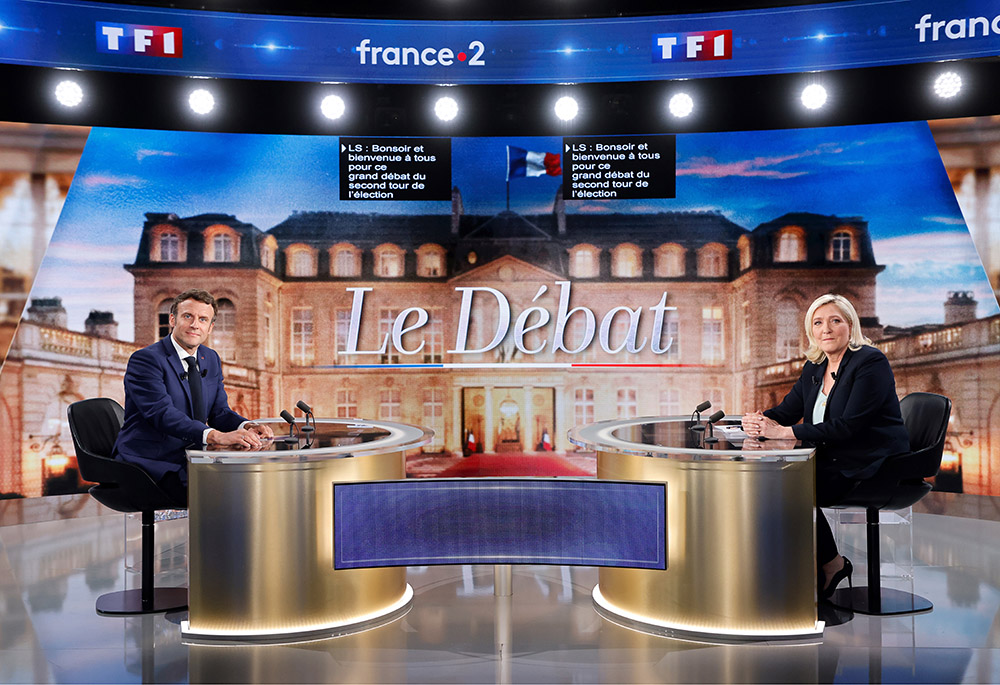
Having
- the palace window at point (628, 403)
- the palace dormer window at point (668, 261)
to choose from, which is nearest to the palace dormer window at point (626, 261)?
the palace dormer window at point (668, 261)

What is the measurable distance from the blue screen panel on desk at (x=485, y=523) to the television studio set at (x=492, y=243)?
0.53 meters

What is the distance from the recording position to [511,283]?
659 cm

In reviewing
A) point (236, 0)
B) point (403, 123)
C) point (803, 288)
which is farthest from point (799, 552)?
point (236, 0)

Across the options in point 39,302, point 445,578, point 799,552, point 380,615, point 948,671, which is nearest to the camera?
point 948,671

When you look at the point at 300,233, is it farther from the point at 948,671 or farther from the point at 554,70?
the point at 948,671

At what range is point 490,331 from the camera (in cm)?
659

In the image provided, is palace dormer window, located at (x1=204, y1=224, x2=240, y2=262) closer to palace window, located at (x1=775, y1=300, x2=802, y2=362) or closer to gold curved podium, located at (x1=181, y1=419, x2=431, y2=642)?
gold curved podium, located at (x1=181, y1=419, x2=431, y2=642)

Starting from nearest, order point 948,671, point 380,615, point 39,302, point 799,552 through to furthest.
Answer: point 948,671, point 799,552, point 380,615, point 39,302

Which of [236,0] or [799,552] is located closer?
[799,552]

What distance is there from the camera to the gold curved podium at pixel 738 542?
3.35m

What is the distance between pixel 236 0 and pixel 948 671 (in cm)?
582

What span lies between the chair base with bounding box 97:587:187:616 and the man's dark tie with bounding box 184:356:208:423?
0.90 metres

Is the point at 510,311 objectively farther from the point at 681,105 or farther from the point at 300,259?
the point at 681,105

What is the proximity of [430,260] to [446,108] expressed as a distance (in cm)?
117
